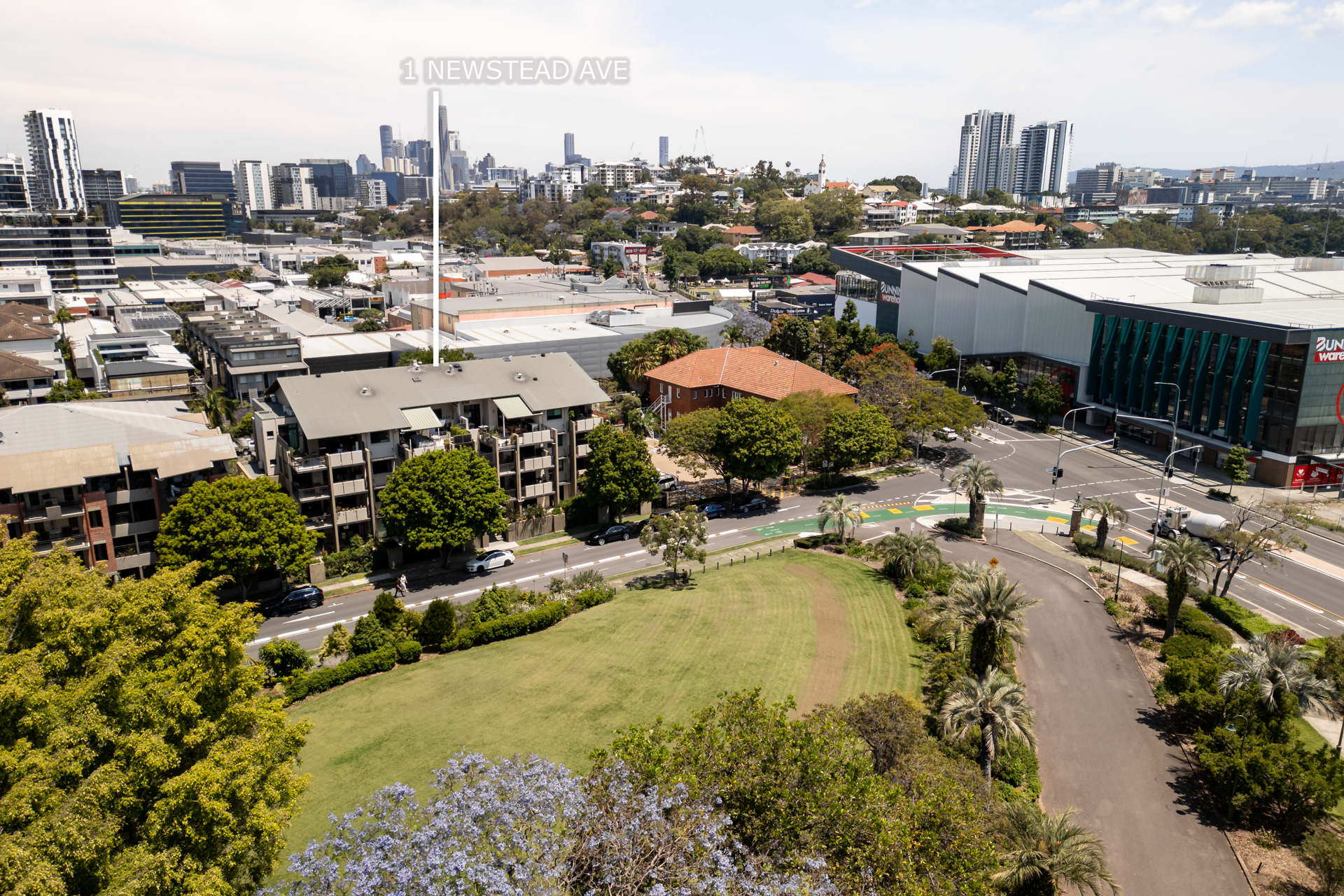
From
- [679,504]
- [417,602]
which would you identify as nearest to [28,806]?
[417,602]

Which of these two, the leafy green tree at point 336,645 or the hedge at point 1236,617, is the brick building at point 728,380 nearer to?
the hedge at point 1236,617

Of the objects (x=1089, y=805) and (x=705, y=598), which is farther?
(x=705, y=598)

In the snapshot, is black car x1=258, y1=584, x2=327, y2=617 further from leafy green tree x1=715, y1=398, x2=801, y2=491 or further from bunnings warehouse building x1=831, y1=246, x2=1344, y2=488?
bunnings warehouse building x1=831, y1=246, x2=1344, y2=488

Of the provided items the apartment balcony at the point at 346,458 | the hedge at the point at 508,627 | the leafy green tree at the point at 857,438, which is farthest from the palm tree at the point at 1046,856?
the apartment balcony at the point at 346,458

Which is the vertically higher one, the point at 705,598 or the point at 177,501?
the point at 177,501

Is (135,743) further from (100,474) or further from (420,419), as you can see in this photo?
(420,419)

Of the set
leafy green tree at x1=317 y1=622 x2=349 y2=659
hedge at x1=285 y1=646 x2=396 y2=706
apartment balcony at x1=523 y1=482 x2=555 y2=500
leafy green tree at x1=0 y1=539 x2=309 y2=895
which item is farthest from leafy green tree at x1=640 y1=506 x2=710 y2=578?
leafy green tree at x1=0 y1=539 x2=309 y2=895

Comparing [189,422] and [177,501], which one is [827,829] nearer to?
[177,501]

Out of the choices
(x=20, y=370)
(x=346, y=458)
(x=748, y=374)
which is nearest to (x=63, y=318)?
(x=20, y=370)
